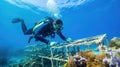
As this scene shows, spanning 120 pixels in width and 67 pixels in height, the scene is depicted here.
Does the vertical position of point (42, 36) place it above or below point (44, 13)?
below

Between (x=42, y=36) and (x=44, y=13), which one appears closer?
(x=42, y=36)

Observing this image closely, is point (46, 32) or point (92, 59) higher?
point (46, 32)

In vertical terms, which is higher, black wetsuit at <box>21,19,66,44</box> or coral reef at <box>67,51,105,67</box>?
black wetsuit at <box>21,19,66,44</box>

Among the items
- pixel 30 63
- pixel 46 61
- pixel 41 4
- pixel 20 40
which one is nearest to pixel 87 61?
pixel 46 61

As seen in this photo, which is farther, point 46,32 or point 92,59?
point 46,32

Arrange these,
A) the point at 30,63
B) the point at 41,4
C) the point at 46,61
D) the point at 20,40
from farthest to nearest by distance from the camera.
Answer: the point at 20,40
the point at 41,4
the point at 30,63
the point at 46,61

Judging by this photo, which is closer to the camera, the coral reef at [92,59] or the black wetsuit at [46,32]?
the coral reef at [92,59]

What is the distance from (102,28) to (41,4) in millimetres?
59810

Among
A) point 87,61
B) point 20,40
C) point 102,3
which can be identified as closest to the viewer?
point 87,61

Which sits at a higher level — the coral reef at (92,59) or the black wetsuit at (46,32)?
the black wetsuit at (46,32)

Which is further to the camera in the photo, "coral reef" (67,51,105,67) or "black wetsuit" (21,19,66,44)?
"black wetsuit" (21,19,66,44)

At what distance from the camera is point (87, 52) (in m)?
5.26

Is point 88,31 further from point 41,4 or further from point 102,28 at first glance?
point 41,4

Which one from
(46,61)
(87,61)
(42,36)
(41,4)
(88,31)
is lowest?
(87,61)
